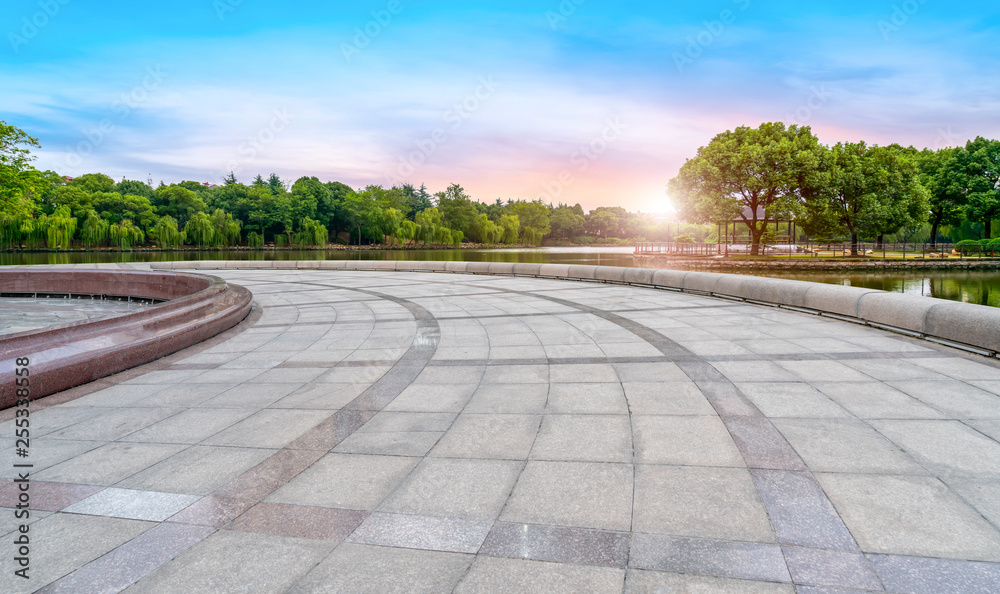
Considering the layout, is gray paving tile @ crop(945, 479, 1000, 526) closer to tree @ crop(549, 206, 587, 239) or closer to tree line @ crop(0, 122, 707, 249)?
tree line @ crop(0, 122, 707, 249)

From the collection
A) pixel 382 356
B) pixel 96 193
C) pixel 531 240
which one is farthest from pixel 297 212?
pixel 382 356

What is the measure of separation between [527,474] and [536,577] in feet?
3.47

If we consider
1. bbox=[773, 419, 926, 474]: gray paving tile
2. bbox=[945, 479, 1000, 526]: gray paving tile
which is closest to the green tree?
bbox=[773, 419, 926, 474]: gray paving tile

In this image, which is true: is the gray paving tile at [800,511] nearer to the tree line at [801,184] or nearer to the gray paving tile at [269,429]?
the gray paving tile at [269,429]

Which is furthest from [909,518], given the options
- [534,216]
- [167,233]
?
[534,216]

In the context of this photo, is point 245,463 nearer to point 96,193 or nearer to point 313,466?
point 313,466

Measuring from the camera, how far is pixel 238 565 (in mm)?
2643

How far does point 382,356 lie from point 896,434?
591cm

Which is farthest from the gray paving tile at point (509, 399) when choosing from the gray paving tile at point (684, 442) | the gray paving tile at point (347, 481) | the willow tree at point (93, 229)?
the willow tree at point (93, 229)

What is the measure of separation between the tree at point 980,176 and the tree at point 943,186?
40cm

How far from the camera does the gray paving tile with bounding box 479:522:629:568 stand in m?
2.64

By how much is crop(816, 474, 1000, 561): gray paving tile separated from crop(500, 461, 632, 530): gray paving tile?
1297 mm

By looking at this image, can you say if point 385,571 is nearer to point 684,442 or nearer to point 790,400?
point 684,442

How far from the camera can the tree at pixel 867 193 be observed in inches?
1634
